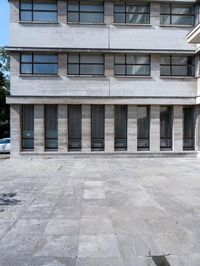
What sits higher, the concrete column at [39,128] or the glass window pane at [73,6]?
the glass window pane at [73,6]

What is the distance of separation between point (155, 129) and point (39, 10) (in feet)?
36.8

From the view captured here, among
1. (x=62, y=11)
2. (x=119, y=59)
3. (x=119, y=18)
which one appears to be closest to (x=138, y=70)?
(x=119, y=59)

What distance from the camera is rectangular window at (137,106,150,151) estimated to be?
22.1m

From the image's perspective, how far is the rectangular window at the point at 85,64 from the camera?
70.8 feet

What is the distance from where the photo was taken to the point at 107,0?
70.5 ft

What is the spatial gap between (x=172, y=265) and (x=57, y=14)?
19873mm

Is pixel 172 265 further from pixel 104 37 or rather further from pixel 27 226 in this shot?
pixel 104 37

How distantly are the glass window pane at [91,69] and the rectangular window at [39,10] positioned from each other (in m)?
3.76

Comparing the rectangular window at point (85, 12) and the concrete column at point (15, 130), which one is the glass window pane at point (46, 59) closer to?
the rectangular window at point (85, 12)

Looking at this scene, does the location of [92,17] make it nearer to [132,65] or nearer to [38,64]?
[132,65]

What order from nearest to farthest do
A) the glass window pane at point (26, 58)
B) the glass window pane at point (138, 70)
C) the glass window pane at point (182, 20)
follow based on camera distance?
the glass window pane at point (26, 58) → the glass window pane at point (138, 70) → the glass window pane at point (182, 20)

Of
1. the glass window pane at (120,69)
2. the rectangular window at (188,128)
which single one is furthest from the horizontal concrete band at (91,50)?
the rectangular window at (188,128)

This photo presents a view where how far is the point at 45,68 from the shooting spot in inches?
847

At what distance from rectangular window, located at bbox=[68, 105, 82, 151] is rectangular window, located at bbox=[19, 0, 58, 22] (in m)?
6.19
